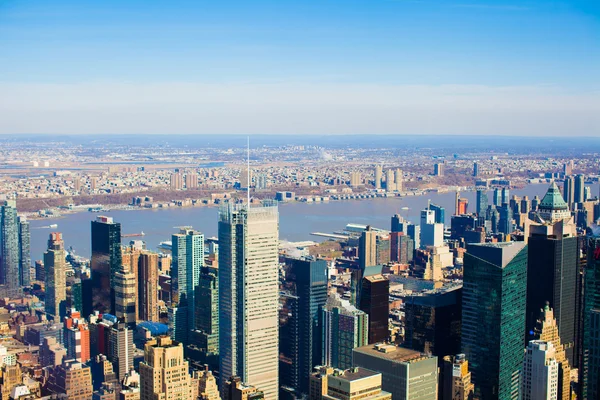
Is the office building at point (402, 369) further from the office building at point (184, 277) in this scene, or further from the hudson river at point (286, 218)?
the hudson river at point (286, 218)

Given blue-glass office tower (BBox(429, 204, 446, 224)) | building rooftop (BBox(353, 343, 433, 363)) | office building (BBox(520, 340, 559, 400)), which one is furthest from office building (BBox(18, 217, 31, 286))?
blue-glass office tower (BBox(429, 204, 446, 224))

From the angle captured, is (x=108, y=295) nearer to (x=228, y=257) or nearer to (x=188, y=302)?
(x=188, y=302)

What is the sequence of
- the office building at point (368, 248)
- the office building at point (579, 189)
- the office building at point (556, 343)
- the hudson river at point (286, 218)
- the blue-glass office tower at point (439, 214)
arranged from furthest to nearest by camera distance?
the blue-glass office tower at point (439, 214) → the office building at point (368, 248) → the office building at point (579, 189) → the hudson river at point (286, 218) → the office building at point (556, 343)

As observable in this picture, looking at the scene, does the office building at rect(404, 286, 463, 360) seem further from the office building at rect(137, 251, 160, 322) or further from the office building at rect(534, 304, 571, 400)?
the office building at rect(137, 251, 160, 322)

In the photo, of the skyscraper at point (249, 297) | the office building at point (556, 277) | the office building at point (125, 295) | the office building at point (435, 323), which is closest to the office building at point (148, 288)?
the office building at point (125, 295)

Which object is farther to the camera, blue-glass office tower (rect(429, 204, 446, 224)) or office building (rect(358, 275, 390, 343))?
blue-glass office tower (rect(429, 204, 446, 224))

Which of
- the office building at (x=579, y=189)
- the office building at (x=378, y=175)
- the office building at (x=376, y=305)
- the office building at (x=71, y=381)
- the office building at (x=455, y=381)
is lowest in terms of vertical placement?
the office building at (x=71, y=381)

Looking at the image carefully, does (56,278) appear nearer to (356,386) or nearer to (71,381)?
(71,381)
